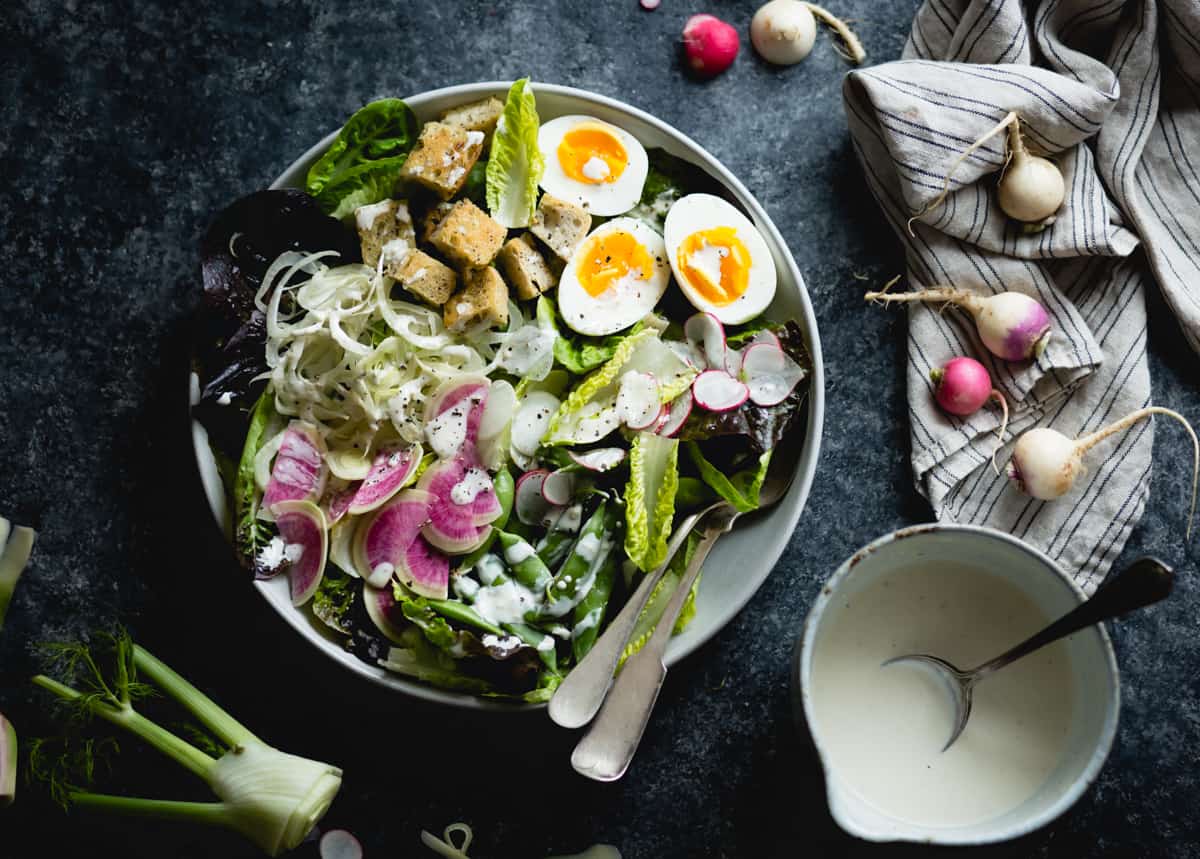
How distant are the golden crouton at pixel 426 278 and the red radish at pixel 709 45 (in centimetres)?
72

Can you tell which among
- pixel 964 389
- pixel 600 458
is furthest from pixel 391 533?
pixel 964 389

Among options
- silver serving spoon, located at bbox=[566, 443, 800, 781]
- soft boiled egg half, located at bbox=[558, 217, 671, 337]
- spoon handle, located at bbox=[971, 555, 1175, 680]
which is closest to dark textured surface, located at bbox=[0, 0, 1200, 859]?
silver serving spoon, located at bbox=[566, 443, 800, 781]

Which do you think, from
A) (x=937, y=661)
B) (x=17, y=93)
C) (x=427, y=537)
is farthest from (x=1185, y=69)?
(x=17, y=93)

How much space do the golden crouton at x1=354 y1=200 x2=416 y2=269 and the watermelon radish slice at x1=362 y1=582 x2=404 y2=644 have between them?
1.83 ft

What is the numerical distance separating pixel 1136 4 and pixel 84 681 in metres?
2.44

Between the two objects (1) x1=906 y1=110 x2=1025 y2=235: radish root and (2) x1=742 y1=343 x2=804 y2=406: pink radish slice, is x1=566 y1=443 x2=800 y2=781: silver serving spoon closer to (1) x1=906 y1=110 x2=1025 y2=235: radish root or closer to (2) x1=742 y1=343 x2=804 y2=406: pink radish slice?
(2) x1=742 y1=343 x2=804 y2=406: pink radish slice

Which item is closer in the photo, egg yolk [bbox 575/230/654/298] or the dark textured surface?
egg yolk [bbox 575/230/654/298]

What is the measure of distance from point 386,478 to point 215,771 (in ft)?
2.08

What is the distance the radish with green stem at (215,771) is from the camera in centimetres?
190

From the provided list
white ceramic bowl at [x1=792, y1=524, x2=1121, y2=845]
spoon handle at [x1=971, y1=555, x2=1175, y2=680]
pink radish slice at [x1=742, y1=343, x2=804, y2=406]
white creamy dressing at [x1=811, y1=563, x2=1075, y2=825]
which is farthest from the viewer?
pink radish slice at [x1=742, y1=343, x2=804, y2=406]

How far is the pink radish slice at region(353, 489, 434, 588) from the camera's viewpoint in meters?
1.85

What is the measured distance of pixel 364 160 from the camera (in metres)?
1.95

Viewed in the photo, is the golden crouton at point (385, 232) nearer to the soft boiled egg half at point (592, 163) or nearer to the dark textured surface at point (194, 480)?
the soft boiled egg half at point (592, 163)

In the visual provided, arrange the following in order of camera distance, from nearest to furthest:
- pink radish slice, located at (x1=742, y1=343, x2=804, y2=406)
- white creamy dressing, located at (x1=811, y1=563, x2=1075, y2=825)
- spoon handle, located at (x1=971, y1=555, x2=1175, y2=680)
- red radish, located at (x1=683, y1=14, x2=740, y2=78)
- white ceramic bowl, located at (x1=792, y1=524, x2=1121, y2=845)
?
spoon handle, located at (x1=971, y1=555, x2=1175, y2=680), white ceramic bowl, located at (x1=792, y1=524, x2=1121, y2=845), white creamy dressing, located at (x1=811, y1=563, x2=1075, y2=825), pink radish slice, located at (x1=742, y1=343, x2=804, y2=406), red radish, located at (x1=683, y1=14, x2=740, y2=78)
